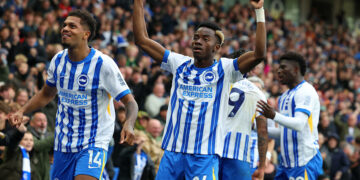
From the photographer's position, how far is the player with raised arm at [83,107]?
5719mm

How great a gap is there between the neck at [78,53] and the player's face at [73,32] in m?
0.05

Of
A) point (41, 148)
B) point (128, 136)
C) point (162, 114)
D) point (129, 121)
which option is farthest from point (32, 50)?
point (128, 136)

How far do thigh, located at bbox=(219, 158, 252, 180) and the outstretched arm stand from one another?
1.64 m

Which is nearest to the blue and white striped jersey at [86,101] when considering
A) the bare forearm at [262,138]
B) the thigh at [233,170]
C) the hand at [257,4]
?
the hand at [257,4]

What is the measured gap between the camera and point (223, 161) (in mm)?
6867

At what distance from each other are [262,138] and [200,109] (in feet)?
5.15

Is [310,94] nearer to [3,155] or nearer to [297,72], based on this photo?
[297,72]

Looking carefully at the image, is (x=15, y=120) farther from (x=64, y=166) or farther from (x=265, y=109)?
(x=265, y=109)

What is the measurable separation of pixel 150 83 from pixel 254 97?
5414 millimetres

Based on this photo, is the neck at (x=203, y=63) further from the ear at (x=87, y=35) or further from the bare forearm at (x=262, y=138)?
the bare forearm at (x=262, y=138)

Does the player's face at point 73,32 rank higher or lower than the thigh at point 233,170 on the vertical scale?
higher

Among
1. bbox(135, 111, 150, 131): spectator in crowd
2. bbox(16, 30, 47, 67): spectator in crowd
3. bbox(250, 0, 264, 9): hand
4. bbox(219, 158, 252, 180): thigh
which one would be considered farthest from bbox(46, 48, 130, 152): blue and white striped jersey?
bbox(16, 30, 47, 67): spectator in crowd

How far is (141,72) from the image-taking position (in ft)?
42.3

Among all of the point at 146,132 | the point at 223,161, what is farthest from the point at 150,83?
the point at 223,161
